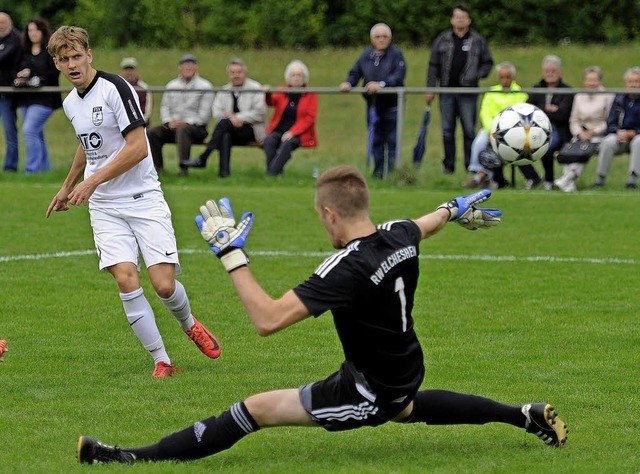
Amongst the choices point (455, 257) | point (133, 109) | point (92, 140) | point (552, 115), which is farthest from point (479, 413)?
point (552, 115)

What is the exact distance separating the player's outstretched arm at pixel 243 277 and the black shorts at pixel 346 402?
417 millimetres

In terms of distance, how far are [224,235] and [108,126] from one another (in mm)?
2483

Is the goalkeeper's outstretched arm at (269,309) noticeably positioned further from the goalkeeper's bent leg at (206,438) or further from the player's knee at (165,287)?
the player's knee at (165,287)

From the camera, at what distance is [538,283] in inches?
399

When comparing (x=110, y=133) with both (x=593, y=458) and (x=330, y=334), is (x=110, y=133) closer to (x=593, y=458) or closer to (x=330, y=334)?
(x=330, y=334)

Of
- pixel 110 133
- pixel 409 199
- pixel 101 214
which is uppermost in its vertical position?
pixel 110 133

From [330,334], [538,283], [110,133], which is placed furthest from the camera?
[538,283]

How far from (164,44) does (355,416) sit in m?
43.9

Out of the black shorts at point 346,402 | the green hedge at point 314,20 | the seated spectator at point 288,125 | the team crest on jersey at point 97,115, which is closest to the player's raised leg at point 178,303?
the team crest on jersey at point 97,115

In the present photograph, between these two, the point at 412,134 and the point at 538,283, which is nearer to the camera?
the point at 538,283

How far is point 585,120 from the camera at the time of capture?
1623cm

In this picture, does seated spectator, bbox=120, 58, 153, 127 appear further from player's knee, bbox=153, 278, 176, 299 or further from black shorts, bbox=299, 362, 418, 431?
black shorts, bbox=299, 362, 418, 431

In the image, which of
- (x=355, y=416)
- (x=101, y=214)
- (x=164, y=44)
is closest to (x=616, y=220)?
(x=101, y=214)

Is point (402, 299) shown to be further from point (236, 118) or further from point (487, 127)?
point (236, 118)
